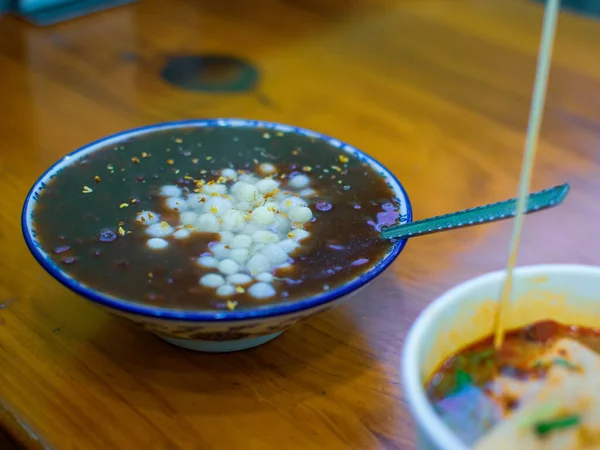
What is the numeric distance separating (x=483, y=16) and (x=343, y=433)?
140 centimetres

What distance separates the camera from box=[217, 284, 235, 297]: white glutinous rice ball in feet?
2.32

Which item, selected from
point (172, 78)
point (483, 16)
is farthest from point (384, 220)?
point (483, 16)

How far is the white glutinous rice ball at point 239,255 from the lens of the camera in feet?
2.51

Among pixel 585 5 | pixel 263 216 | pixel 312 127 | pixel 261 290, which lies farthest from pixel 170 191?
pixel 585 5

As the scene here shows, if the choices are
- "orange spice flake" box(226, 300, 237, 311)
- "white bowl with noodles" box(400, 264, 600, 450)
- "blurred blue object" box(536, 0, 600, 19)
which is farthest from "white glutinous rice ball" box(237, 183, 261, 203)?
"blurred blue object" box(536, 0, 600, 19)

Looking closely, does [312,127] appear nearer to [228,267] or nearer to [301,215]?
[301,215]

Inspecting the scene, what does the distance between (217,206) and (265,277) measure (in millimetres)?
151

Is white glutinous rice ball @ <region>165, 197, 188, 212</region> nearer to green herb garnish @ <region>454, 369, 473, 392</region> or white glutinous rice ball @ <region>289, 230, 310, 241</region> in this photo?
white glutinous rice ball @ <region>289, 230, 310, 241</region>

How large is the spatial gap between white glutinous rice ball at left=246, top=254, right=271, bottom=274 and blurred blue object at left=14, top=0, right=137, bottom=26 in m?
1.17

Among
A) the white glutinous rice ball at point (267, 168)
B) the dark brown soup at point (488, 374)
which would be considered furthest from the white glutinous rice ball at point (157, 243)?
the dark brown soup at point (488, 374)

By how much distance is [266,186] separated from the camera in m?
0.91

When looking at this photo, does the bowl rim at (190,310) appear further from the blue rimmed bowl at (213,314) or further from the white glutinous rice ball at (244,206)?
the white glutinous rice ball at (244,206)

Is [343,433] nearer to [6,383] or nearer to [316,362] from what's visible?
[316,362]

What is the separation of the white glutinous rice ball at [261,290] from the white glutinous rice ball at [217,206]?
15 cm
